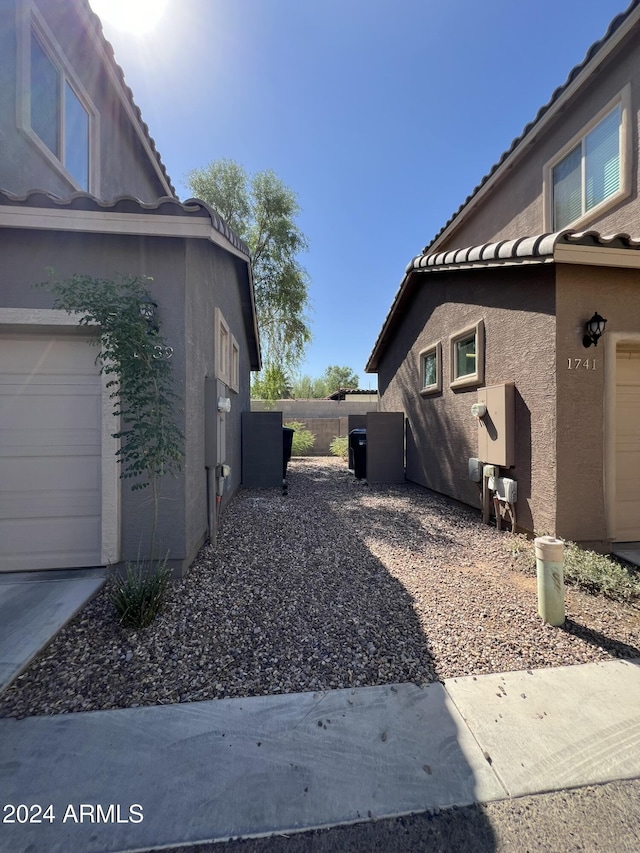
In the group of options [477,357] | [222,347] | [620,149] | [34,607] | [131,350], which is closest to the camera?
[131,350]

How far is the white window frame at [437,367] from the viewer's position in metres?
7.14

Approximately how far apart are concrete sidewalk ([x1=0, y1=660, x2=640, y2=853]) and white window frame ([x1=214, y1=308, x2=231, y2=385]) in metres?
4.01

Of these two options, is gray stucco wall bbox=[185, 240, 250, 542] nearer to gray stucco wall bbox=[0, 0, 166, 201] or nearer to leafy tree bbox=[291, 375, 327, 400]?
gray stucco wall bbox=[0, 0, 166, 201]

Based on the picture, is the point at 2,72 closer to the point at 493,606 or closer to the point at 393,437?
the point at 493,606

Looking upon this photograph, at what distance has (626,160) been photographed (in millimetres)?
4980

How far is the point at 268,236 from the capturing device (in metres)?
14.5

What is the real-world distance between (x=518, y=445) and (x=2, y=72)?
7625 mm

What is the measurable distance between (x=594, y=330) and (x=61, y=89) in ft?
24.9

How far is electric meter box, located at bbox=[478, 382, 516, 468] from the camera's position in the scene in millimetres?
4758

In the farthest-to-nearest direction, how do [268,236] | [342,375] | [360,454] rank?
1. [342,375]
2. [268,236]
3. [360,454]

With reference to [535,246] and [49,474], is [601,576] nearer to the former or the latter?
[535,246]

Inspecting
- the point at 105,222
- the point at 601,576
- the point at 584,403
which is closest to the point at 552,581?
the point at 601,576

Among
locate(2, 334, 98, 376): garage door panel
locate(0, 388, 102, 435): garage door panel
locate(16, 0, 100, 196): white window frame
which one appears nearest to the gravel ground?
locate(0, 388, 102, 435): garage door panel

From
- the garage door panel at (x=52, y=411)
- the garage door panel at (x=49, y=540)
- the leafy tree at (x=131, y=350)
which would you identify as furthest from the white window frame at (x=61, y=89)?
Answer: the garage door panel at (x=49, y=540)
